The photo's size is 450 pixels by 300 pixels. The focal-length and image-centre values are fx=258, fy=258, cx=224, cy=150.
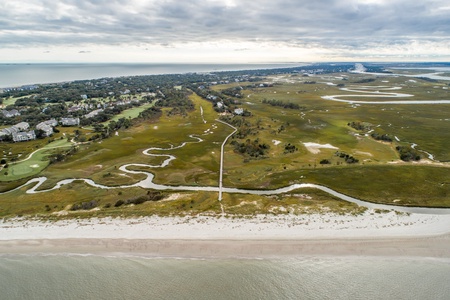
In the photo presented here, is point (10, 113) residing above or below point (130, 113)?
above

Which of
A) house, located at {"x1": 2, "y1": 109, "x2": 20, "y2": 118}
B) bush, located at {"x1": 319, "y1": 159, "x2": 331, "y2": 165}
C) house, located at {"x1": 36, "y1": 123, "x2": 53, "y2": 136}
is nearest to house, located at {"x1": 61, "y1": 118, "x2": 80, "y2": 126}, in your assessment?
house, located at {"x1": 36, "y1": 123, "x2": 53, "y2": 136}

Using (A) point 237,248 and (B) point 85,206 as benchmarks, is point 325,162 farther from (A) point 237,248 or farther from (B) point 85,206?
(B) point 85,206

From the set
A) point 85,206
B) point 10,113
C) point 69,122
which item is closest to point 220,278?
point 85,206

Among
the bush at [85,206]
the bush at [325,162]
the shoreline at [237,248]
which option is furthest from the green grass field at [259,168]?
the shoreline at [237,248]

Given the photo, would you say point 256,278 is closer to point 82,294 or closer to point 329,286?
point 329,286

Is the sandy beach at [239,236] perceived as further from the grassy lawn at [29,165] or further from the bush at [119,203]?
the grassy lawn at [29,165]

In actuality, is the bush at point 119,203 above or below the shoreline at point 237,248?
above
